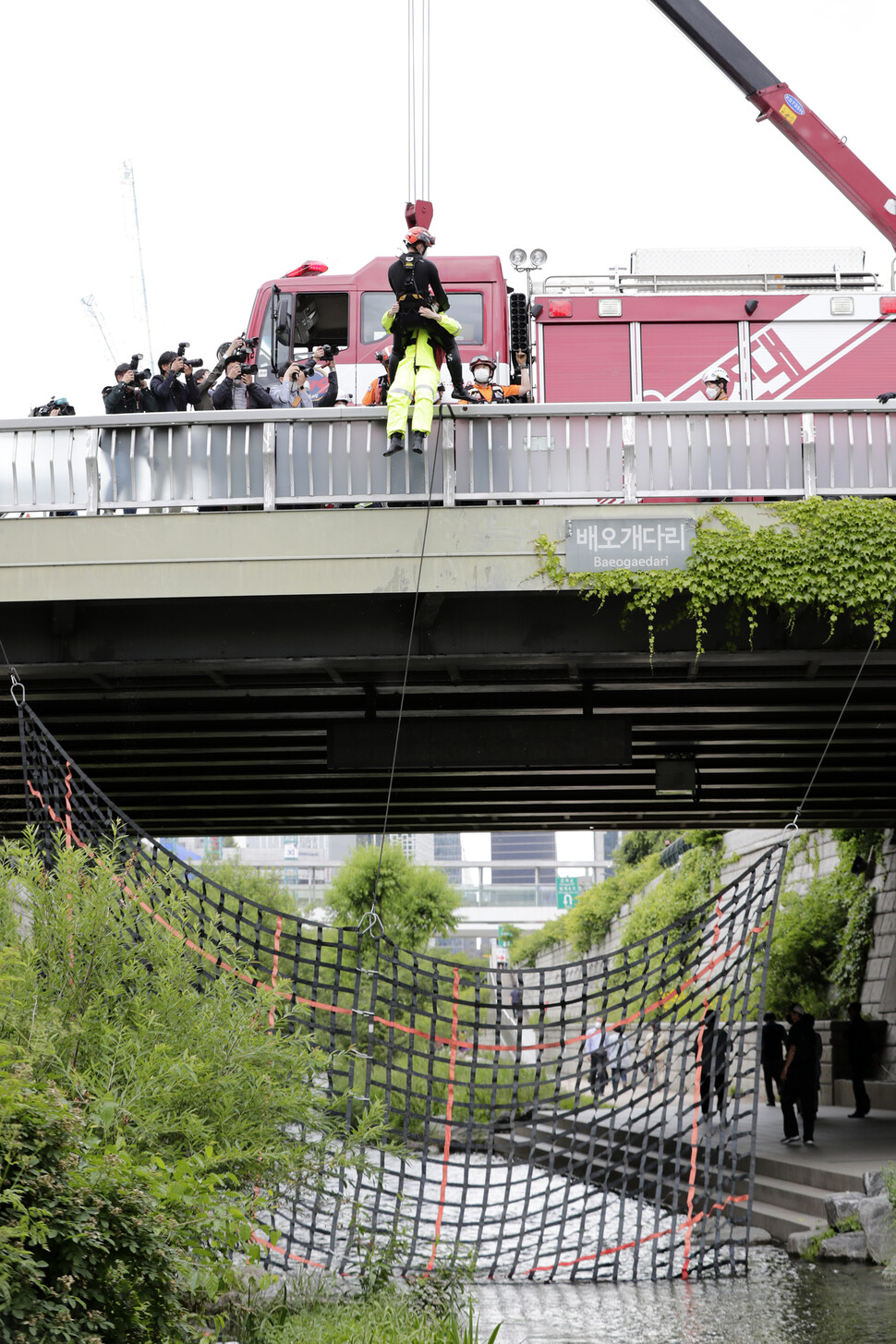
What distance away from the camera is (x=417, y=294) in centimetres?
1013

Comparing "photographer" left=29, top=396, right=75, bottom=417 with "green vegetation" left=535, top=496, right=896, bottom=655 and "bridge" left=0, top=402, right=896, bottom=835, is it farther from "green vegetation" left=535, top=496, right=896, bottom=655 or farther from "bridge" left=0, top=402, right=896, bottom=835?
"green vegetation" left=535, top=496, right=896, bottom=655

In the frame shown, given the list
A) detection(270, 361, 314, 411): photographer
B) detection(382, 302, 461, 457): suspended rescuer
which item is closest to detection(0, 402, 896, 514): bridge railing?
detection(382, 302, 461, 457): suspended rescuer

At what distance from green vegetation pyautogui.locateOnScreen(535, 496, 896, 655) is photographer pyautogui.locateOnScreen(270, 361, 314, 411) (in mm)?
3264

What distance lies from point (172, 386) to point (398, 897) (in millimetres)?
22880

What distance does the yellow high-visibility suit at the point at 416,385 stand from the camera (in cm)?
1009

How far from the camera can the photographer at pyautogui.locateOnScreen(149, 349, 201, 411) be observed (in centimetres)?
1202

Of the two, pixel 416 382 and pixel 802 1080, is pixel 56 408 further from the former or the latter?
pixel 802 1080

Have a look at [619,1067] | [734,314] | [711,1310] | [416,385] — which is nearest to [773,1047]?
[734,314]

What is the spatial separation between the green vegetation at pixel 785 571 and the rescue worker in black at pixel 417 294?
68.8 inches

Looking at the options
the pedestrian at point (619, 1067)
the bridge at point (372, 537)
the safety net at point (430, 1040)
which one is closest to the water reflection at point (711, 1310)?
the safety net at point (430, 1040)

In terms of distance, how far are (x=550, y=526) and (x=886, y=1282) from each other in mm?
5847

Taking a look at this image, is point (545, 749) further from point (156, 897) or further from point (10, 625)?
point (156, 897)

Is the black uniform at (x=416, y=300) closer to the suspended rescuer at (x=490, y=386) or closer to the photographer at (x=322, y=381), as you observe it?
the suspended rescuer at (x=490, y=386)

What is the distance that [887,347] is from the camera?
15219mm
